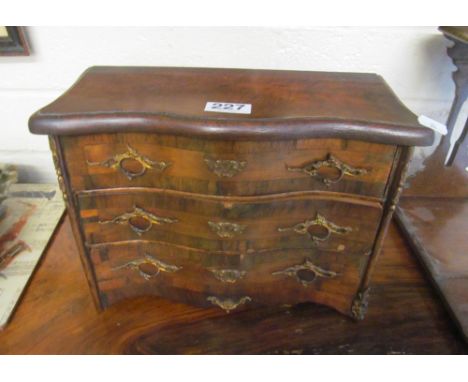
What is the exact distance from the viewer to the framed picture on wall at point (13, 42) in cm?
117

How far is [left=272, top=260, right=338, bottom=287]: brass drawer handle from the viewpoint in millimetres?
1015

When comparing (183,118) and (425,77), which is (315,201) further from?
(425,77)

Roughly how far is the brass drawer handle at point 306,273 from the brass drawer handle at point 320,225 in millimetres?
100

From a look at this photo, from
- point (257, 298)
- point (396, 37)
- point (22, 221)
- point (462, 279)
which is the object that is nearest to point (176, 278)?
point (257, 298)

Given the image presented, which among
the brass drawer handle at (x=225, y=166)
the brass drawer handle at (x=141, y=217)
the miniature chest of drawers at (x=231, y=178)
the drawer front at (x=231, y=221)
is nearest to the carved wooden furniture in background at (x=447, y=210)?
the miniature chest of drawers at (x=231, y=178)

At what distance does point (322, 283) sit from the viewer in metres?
1.06

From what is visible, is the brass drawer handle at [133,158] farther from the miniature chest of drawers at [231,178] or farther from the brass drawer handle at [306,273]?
the brass drawer handle at [306,273]

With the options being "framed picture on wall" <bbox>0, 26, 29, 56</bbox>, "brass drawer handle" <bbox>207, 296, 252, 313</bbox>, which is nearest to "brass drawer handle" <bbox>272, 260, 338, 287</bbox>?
"brass drawer handle" <bbox>207, 296, 252, 313</bbox>

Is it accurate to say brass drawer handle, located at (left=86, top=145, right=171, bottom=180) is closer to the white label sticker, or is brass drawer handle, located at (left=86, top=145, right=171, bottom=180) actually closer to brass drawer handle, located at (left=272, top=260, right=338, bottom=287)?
the white label sticker

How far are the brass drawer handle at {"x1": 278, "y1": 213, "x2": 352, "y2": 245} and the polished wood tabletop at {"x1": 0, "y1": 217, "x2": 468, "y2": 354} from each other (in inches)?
12.6

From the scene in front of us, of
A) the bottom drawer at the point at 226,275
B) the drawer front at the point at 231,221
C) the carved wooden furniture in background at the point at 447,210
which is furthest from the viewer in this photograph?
the carved wooden furniture in background at the point at 447,210

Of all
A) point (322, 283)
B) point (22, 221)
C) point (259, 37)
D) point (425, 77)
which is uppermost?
point (259, 37)

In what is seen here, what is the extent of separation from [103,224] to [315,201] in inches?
21.0

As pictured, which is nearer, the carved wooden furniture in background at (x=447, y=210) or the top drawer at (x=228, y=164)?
the top drawer at (x=228, y=164)
